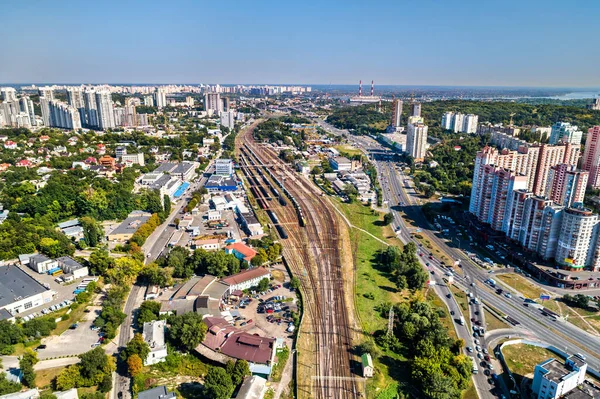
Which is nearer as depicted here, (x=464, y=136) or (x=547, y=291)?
(x=547, y=291)

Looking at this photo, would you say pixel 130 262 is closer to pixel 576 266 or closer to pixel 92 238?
pixel 92 238

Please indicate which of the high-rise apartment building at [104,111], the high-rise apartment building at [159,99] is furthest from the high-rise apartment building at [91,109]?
the high-rise apartment building at [159,99]

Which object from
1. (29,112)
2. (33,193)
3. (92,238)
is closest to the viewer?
(92,238)

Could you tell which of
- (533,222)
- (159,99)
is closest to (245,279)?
(533,222)

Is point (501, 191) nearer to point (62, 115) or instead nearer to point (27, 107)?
point (62, 115)

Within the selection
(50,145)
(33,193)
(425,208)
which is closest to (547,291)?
(425,208)

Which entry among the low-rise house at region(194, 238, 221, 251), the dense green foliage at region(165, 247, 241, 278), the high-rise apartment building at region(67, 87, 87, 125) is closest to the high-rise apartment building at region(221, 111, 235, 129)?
the high-rise apartment building at region(67, 87, 87, 125)
